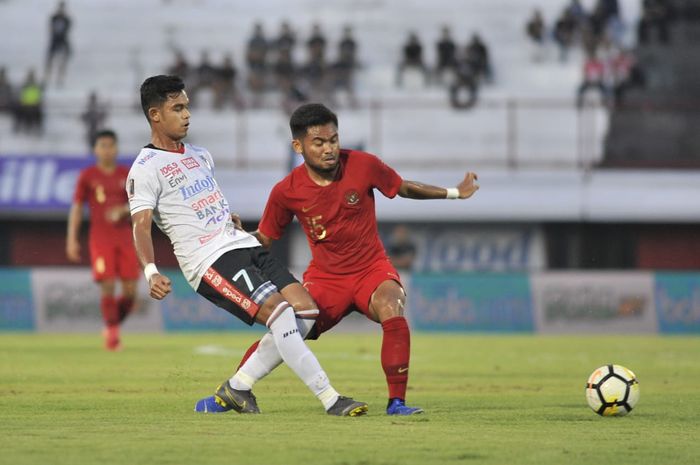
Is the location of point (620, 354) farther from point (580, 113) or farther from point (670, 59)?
point (670, 59)

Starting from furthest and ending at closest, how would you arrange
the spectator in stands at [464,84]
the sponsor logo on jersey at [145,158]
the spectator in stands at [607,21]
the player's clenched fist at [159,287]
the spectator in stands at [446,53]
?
the spectator in stands at [607,21], the spectator in stands at [446,53], the spectator in stands at [464,84], the sponsor logo on jersey at [145,158], the player's clenched fist at [159,287]

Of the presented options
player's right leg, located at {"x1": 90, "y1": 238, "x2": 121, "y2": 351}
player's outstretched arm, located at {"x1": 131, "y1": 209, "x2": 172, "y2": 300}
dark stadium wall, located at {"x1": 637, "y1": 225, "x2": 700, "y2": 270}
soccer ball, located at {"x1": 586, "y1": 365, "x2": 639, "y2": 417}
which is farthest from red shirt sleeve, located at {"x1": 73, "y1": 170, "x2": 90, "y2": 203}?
dark stadium wall, located at {"x1": 637, "y1": 225, "x2": 700, "y2": 270}

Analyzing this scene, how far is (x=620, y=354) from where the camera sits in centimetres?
1761

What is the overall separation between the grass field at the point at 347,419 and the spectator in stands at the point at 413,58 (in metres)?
14.4

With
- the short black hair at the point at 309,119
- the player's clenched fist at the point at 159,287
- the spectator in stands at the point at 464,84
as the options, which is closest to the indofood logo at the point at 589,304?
the spectator in stands at the point at 464,84

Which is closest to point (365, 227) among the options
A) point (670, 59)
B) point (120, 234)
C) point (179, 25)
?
point (120, 234)

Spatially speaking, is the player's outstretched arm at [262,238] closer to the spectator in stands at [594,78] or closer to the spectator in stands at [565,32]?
the spectator in stands at [594,78]

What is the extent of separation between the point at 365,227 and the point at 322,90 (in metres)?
21.1

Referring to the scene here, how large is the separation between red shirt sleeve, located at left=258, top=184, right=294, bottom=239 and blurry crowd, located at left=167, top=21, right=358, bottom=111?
19713 millimetres

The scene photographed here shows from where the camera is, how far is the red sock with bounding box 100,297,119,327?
55.3ft

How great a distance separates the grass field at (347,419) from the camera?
22.7ft

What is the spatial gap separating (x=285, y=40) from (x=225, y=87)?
6.29 ft

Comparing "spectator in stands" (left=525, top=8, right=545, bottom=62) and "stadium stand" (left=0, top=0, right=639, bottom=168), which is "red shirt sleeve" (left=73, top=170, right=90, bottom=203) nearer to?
"stadium stand" (left=0, top=0, right=639, bottom=168)

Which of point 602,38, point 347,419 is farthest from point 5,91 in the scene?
point 347,419
